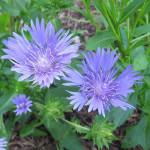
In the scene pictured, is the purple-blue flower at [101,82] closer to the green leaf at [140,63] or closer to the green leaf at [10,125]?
the green leaf at [140,63]

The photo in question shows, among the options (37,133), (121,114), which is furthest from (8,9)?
(121,114)

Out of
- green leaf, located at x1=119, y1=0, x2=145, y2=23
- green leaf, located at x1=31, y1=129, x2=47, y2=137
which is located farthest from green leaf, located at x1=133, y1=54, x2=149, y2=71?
green leaf, located at x1=31, y1=129, x2=47, y2=137

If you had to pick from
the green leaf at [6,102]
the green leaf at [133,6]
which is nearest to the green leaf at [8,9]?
the green leaf at [6,102]

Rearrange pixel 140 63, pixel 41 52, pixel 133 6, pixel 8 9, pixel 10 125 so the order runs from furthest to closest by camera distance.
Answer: pixel 10 125 < pixel 8 9 < pixel 41 52 < pixel 133 6 < pixel 140 63

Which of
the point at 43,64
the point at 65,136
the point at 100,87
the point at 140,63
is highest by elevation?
the point at 43,64

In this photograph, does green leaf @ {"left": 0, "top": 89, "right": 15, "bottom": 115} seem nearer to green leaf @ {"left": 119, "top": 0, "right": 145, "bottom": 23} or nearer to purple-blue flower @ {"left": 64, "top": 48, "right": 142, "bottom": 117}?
purple-blue flower @ {"left": 64, "top": 48, "right": 142, "bottom": 117}

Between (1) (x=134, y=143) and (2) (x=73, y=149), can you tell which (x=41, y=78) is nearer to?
(2) (x=73, y=149)

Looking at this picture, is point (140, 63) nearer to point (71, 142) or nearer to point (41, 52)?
point (41, 52)
